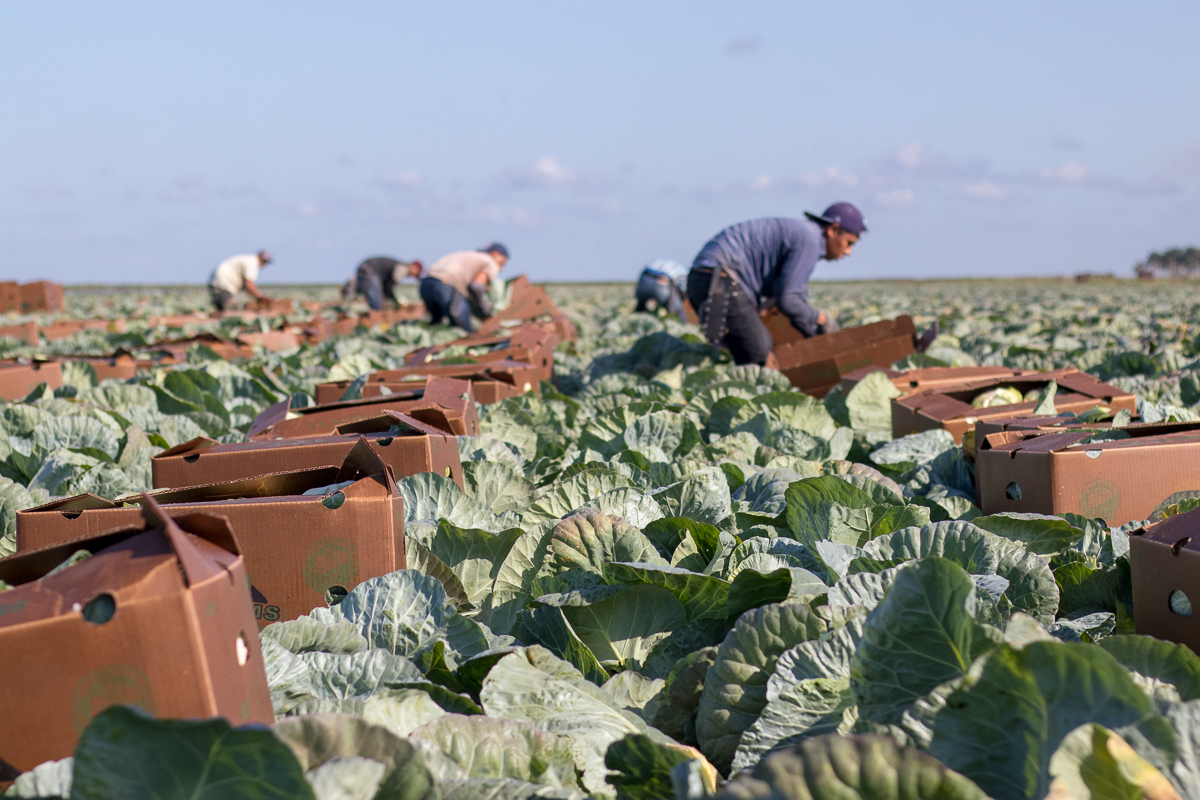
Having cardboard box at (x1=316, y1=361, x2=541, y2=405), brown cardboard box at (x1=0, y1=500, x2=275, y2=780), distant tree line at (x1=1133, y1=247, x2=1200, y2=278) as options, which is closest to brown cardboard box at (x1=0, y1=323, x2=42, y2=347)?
cardboard box at (x1=316, y1=361, x2=541, y2=405)

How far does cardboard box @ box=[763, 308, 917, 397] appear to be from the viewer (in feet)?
18.5

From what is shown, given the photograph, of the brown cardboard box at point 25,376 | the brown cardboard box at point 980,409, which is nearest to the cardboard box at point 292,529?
the brown cardboard box at point 980,409

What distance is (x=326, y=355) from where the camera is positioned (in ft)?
26.4

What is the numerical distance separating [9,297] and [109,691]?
75.4 feet

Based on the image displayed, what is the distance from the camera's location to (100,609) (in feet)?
3.97

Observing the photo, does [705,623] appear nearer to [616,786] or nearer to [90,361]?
[616,786]

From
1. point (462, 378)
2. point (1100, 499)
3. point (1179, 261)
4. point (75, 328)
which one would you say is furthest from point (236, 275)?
point (1179, 261)

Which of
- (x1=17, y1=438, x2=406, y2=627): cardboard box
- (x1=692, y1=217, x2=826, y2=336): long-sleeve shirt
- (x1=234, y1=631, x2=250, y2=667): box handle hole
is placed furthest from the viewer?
(x1=692, y1=217, x2=826, y2=336): long-sleeve shirt

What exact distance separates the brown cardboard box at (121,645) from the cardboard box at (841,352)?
15.7 ft

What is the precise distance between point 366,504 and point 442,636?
339 mm

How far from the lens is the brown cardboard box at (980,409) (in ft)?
11.4

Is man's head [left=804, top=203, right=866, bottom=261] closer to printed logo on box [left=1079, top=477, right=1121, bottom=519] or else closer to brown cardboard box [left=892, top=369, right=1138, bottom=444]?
brown cardboard box [left=892, top=369, right=1138, bottom=444]

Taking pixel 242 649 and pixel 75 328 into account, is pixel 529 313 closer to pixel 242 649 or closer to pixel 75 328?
pixel 75 328

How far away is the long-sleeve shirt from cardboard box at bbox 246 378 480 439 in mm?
3242
